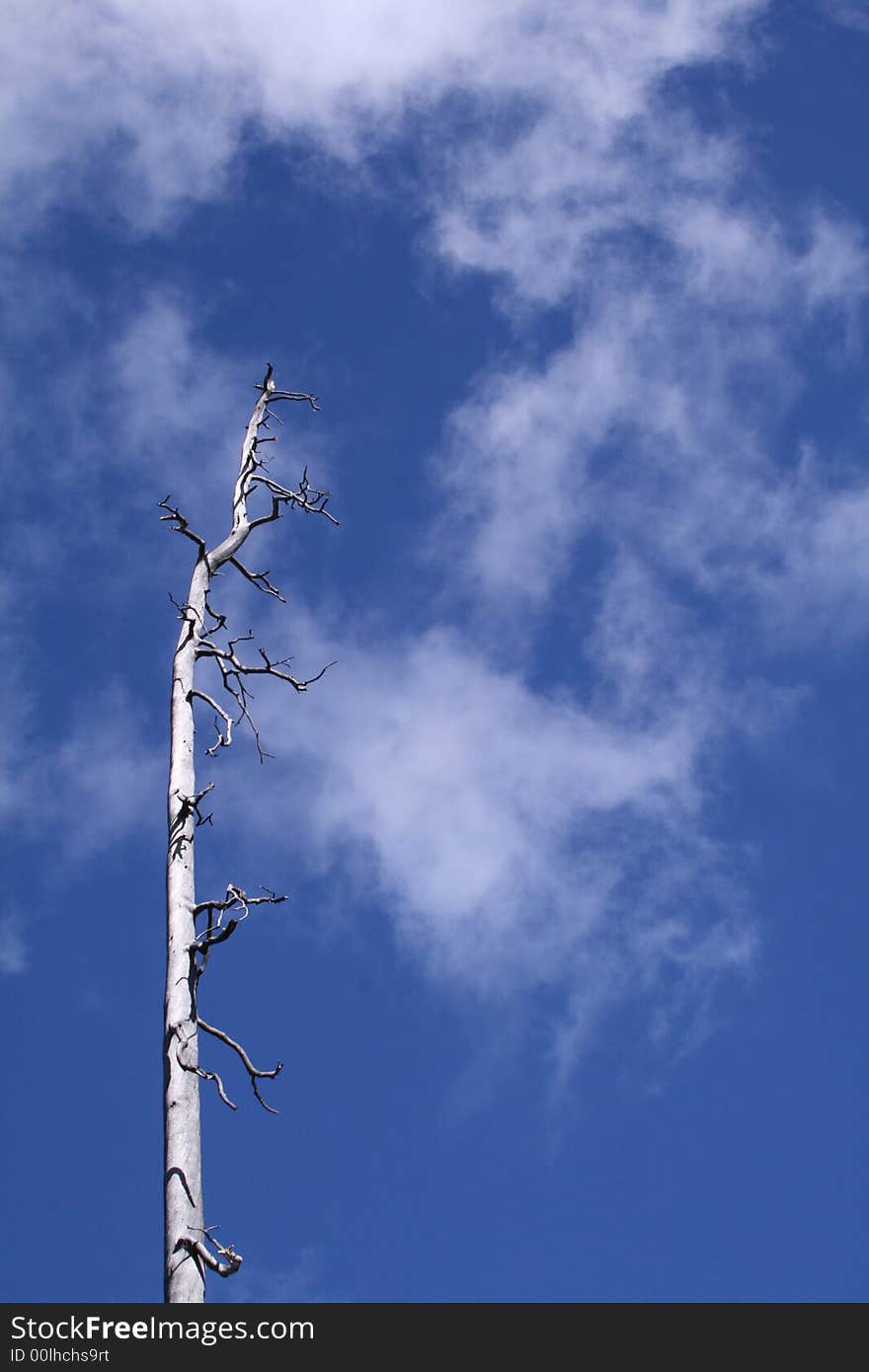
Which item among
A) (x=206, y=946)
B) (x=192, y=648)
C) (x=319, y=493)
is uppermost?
(x=319, y=493)

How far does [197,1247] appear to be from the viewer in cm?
566

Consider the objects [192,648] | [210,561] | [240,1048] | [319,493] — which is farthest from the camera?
[319,493]

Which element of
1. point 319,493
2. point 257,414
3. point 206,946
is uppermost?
point 257,414

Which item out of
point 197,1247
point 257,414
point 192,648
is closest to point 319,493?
point 257,414

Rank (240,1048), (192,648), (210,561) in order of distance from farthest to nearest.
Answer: (210,561), (192,648), (240,1048)
